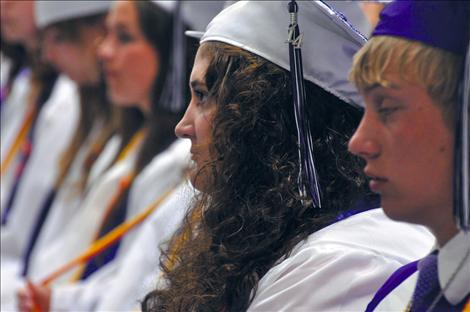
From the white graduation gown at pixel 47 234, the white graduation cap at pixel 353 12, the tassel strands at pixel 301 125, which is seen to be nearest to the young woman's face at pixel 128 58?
the white graduation gown at pixel 47 234

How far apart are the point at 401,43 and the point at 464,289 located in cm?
38

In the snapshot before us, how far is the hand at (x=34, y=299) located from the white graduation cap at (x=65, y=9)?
1.29 m

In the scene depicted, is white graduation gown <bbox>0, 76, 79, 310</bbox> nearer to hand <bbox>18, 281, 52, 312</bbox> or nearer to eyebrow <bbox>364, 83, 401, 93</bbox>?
hand <bbox>18, 281, 52, 312</bbox>

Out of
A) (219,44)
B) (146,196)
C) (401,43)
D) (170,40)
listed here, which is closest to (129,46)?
(170,40)

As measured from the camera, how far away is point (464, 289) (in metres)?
1.91

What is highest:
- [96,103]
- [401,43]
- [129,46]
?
[401,43]

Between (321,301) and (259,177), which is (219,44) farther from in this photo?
(321,301)

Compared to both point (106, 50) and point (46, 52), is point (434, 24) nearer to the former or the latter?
point (106, 50)

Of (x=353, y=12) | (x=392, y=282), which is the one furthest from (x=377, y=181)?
(x=353, y=12)

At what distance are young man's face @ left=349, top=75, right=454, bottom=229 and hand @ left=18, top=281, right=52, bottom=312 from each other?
2475 mm

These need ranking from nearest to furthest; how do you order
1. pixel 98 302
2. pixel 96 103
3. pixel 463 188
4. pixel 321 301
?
pixel 463 188
pixel 321 301
pixel 98 302
pixel 96 103

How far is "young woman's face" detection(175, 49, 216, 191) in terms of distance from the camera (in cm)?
258

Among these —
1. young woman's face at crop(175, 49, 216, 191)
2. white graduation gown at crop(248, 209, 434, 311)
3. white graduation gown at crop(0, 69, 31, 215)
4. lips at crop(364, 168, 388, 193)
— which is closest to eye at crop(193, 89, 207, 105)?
young woman's face at crop(175, 49, 216, 191)

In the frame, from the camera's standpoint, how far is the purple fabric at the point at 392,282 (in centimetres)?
219
